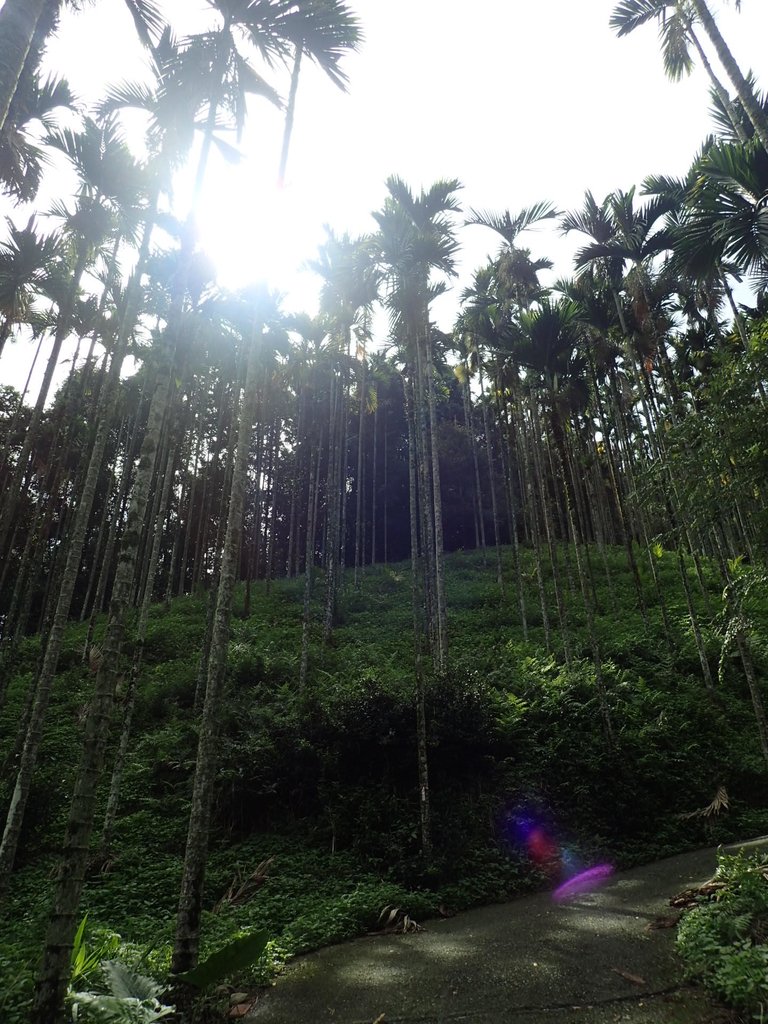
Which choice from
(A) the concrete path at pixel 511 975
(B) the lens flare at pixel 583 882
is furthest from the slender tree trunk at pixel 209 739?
(B) the lens flare at pixel 583 882

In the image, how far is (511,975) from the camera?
171 inches

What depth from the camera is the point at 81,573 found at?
2900 cm

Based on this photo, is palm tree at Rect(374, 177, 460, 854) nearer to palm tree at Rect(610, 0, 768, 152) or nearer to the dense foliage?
the dense foliage

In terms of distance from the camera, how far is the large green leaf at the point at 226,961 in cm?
384

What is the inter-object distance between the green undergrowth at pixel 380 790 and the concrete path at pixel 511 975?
60 centimetres

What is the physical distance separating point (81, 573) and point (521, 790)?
1089 inches

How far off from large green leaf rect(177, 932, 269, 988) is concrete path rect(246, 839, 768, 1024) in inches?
19.2

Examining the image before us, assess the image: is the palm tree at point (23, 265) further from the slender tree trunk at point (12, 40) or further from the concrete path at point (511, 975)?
the concrete path at point (511, 975)

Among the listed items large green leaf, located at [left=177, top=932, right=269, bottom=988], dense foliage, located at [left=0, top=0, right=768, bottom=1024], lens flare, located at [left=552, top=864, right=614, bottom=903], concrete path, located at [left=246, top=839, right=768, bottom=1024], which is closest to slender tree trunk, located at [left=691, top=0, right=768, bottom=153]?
dense foliage, located at [left=0, top=0, right=768, bottom=1024]

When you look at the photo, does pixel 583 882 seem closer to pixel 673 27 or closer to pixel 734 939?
pixel 734 939

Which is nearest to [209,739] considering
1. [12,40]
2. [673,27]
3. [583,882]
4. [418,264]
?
[583,882]

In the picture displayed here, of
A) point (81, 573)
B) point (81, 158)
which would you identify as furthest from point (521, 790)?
point (81, 573)

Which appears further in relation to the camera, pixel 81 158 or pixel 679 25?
pixel 679 25

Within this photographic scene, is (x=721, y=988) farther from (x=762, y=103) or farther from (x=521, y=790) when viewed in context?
(x=762, y=103)
